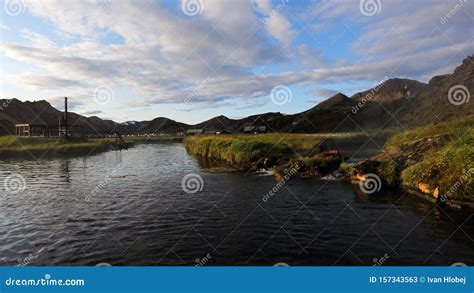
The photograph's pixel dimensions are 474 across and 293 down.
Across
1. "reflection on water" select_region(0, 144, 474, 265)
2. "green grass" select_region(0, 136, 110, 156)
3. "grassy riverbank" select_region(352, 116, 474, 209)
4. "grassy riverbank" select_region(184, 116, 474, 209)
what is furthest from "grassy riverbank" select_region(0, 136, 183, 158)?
"grassy riverbank" select_region(352, 116, 474, 209)

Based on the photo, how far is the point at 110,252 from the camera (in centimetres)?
1622

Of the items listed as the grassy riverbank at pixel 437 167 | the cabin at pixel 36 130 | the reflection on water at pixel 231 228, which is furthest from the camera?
the cabin at pixel 36 130

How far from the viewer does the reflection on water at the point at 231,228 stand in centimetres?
1550

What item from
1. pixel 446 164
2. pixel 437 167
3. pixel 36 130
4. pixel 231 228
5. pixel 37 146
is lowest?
pixel 231 228

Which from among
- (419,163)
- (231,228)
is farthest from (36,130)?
(419,163)

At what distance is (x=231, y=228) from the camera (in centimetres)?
1991

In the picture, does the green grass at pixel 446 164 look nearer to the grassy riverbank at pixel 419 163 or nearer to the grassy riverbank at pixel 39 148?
the grassy riverbank at pixel 419 163

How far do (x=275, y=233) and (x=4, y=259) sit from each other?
13.9 meters

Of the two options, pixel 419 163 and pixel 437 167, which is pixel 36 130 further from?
pixel 437 167

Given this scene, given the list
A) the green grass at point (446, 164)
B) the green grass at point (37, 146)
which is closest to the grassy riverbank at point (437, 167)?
the green grass at point (446, 164)

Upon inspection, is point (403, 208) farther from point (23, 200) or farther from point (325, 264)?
point (23, 200)

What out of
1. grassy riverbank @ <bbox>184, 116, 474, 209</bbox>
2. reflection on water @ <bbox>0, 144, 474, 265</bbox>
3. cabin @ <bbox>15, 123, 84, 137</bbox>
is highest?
cabin @ <bbox>15, 123, 84, 137</bbox>

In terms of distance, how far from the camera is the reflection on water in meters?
15.5

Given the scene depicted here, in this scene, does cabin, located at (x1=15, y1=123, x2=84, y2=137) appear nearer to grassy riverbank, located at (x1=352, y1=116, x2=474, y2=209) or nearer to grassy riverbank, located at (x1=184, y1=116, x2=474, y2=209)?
grassy riverbank, located at (x1=184, y1=116, x2=474, y2=209)
